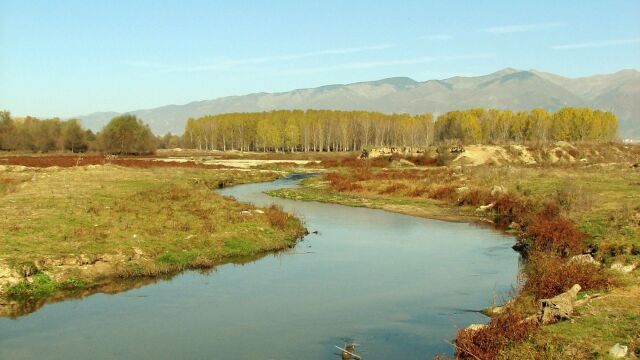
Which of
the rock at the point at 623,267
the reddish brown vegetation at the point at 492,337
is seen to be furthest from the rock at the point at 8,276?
the rock at the point at 623,267

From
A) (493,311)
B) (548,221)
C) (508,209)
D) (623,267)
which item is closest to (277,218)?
(548,221)

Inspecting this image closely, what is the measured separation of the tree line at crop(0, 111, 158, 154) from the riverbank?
9625 centimetres

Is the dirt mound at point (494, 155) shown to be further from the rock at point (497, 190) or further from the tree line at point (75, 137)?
the tree line at point (75, 137)

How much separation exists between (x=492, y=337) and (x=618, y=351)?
297cm

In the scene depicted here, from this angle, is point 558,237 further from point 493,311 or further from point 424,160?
point 424,160

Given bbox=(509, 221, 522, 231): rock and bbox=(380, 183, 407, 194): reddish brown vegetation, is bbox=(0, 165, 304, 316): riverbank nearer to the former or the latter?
bbox=(509, 221, 522, 231): rock

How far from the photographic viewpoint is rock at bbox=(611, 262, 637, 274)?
20.2 metres

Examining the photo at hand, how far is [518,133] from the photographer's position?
183750mm

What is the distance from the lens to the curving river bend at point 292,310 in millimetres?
16203

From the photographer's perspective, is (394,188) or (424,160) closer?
(394,188)

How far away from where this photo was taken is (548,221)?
3092 cm

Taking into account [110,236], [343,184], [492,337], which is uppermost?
[343,184]

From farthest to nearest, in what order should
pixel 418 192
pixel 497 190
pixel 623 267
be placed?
pixel 418 192 < pixel 497 190 < pixel 623 267

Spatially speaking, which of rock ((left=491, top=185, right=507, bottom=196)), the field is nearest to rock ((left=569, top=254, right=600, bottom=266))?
the field
